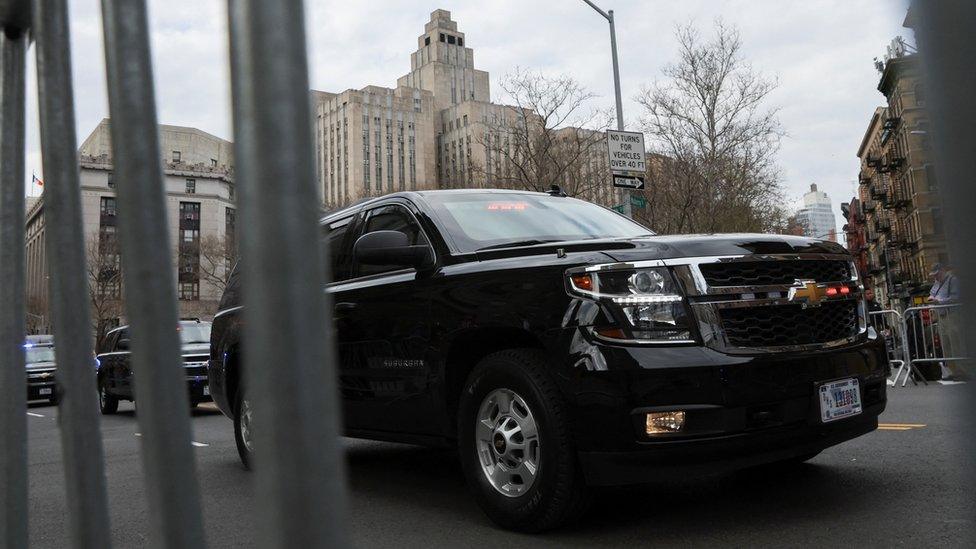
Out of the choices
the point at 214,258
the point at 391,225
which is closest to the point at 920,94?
the point at 391,225

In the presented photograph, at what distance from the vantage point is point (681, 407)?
364 cm

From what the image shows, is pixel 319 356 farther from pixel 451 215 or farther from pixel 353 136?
pixel 353 136

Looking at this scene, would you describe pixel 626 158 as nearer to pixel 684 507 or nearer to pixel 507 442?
pixel 684 507

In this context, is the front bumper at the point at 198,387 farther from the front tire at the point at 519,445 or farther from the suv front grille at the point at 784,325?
the suv front grille at the point at 784,325

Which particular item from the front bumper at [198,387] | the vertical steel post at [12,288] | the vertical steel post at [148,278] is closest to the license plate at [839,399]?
the vertical steel post at [12,288]

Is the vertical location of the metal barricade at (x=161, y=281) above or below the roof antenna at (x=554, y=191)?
below

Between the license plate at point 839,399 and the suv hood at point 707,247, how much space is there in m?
0.67

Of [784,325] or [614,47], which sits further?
[614,47]

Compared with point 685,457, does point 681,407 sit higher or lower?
Result: higher

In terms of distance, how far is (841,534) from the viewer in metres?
3.71

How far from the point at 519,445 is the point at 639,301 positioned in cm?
90

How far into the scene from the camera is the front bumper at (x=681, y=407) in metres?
3.65

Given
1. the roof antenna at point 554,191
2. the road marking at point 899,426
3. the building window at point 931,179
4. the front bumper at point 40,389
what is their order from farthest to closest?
1. the front bumper at point 40,389
2. the road marking at point 899,426
3. the roof antenna at point 554,191
4. the building window at point 931,179

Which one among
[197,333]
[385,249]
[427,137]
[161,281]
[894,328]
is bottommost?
[894,328]
